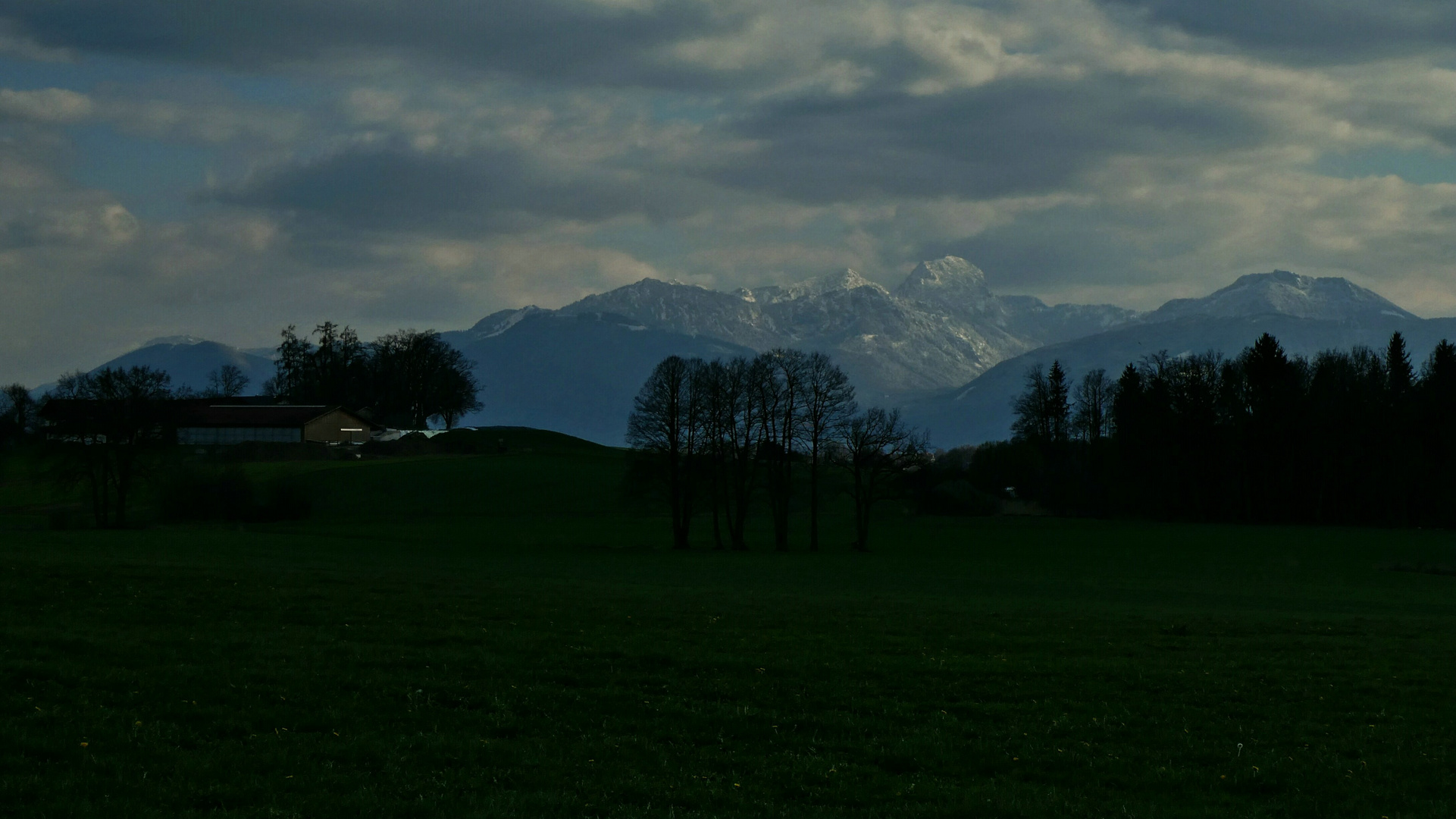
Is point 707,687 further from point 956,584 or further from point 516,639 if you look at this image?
point 956,584

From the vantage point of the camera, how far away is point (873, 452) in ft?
256

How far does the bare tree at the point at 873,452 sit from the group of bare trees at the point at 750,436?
3.0 inches

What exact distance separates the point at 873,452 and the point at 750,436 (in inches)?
326

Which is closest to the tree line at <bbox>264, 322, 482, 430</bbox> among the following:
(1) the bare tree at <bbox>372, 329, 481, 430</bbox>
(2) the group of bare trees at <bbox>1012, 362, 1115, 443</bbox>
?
(1) the bare tree at <bbox>372, 329, 481, 430</bbox>

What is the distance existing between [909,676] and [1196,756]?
497 cm

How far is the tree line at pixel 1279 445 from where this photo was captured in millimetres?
103250

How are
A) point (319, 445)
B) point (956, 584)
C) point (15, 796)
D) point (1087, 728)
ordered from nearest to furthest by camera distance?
1. point (15, 796)
2. point (1087, 728)
3. point (956, 584)
4. point (319, 445)

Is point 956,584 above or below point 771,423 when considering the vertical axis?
below

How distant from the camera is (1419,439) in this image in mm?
103188

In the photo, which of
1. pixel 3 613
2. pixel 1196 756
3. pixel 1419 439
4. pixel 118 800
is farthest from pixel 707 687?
pixel 1419 439

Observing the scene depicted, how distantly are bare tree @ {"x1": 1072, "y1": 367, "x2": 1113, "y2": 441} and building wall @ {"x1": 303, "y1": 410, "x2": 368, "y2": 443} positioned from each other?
8916cm

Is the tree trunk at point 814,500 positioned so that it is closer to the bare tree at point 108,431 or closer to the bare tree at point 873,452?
the bare tree at point 873,452

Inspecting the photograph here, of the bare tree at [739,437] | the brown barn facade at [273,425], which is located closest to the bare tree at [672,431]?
the bare tree at [739,437]

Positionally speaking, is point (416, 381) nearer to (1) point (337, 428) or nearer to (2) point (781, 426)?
(1) point (337, 428)
